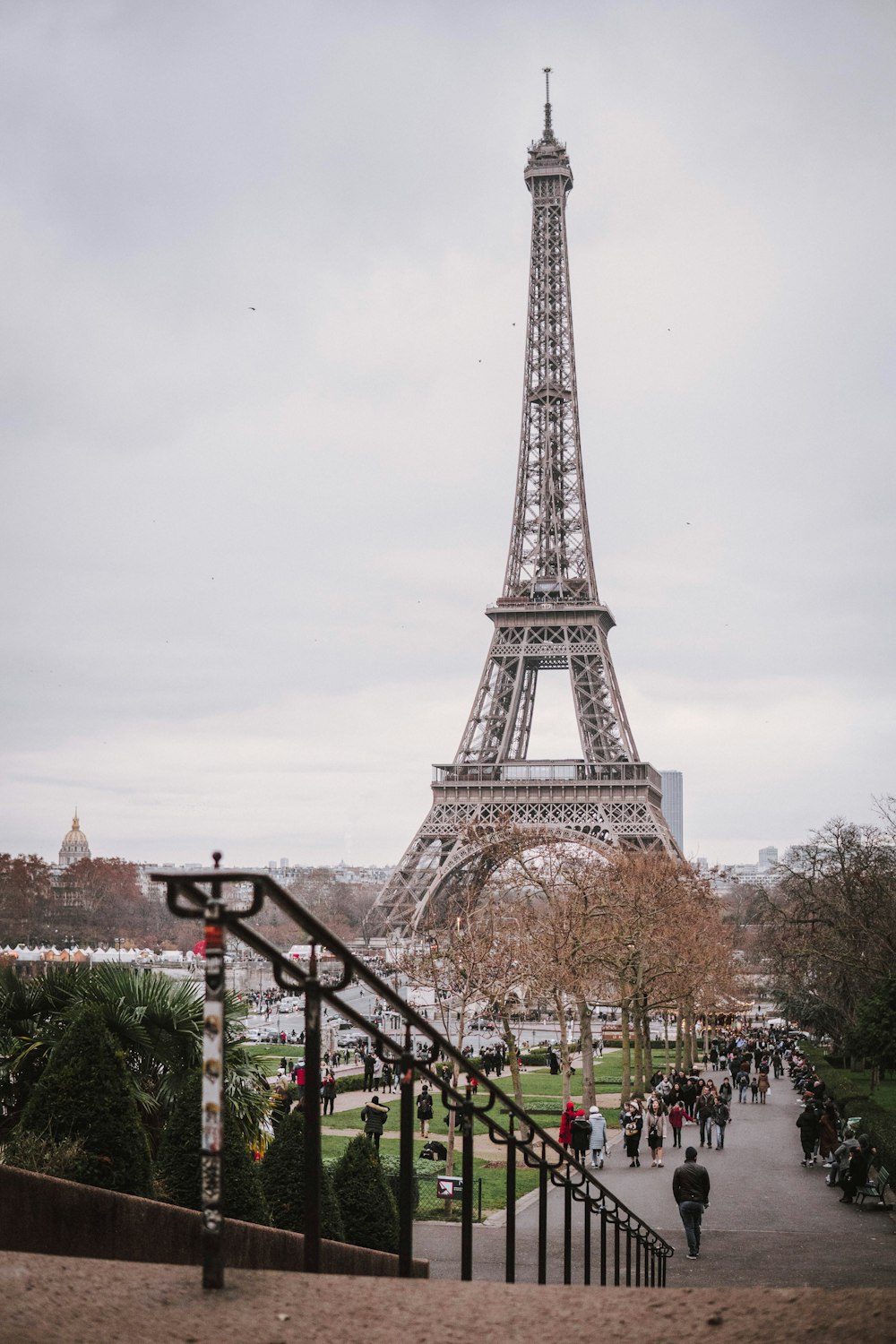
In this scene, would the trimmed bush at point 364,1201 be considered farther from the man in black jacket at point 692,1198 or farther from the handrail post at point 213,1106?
the handrail post at point 213,1106

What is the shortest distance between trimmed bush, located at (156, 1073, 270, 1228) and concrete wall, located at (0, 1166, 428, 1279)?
8.82 feet

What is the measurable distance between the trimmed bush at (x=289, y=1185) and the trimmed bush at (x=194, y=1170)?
210 cm

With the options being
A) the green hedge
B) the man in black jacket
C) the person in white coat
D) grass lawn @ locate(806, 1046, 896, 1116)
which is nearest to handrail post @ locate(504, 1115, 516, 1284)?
the man in black jacket

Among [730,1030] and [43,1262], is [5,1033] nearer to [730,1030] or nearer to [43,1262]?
[43,1262]

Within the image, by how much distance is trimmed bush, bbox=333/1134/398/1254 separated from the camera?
1425 cm

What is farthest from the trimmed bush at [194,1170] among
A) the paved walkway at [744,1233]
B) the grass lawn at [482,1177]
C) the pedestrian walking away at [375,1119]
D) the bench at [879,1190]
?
Answer: the bench at [879,1190]

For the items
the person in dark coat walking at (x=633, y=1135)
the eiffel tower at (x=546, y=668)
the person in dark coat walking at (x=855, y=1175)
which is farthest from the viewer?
the eiffel tower at (x=546, y=668)

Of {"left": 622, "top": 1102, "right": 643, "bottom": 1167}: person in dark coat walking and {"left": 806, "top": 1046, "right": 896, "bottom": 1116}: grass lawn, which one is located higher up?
{"left": 622, "top": 1102, "right": 643, "bottom": 1167}: person in dark coat walking

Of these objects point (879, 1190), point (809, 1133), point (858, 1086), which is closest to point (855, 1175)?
point (879, 1190)

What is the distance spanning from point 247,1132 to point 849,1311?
10.2 metres

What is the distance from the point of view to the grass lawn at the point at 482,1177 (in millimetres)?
21266

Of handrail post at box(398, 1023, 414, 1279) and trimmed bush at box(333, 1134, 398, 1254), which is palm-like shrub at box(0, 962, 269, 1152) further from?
handrail post at box(398, 1023, 414, 1279)

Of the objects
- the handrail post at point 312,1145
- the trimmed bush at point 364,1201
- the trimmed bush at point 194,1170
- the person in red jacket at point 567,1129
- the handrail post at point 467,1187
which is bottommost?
the person in red jacket at point 567,1129

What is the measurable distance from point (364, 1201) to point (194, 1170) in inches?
181
